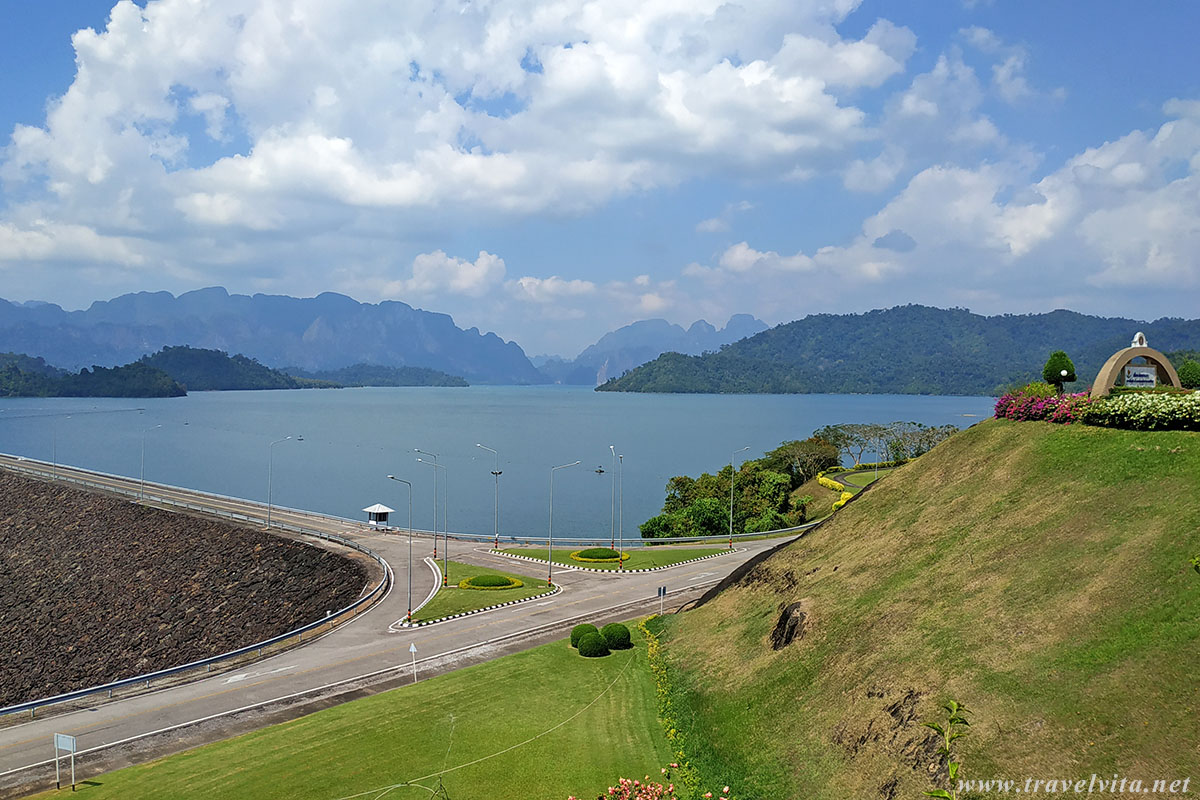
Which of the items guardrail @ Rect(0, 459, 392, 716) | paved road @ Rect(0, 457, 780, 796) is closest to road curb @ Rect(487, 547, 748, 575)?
paved road @ Rect(0, 457, 780, 796)

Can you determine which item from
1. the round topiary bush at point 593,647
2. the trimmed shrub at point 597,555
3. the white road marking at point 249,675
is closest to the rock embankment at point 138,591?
the trimmed shrub at point 597,555

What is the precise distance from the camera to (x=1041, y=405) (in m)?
37.0

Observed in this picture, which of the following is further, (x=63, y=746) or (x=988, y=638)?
(x=63, y=746)

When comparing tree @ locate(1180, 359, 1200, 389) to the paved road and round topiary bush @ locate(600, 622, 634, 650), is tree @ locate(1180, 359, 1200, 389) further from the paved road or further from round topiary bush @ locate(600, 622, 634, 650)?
the paved road

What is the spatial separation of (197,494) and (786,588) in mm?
105437

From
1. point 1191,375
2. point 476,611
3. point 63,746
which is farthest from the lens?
point 476,611

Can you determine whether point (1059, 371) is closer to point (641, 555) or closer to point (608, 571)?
point (608, 571)

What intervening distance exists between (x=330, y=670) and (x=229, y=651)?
26.0 meters

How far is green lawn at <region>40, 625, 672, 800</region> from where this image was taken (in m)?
27.6

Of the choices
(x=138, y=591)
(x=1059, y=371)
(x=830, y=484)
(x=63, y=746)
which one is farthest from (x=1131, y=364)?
(x=138, y=591)

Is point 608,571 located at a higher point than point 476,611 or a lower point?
lower

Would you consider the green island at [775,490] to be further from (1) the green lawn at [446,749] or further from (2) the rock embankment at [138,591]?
(1) the green lawn at [446,749]

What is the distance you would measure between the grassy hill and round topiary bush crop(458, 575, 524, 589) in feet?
80.9

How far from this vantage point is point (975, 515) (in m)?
32.3
